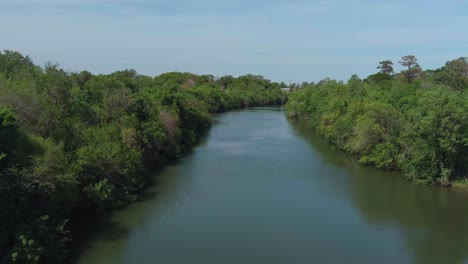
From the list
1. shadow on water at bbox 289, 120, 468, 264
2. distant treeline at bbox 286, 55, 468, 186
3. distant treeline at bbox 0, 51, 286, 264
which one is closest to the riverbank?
distant treeline at bbox 286, 55, 468, 186

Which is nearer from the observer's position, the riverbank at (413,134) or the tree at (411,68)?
the riverbank at (413,134)

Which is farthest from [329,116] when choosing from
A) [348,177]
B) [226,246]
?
[226,246]

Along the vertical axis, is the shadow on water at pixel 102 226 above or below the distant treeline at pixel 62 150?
below

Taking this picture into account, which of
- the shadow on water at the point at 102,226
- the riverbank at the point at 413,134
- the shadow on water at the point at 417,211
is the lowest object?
the shadow on water at the point at 417,211

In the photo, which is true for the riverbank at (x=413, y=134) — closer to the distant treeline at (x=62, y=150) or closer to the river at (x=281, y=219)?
the river at (x=281, y=219)

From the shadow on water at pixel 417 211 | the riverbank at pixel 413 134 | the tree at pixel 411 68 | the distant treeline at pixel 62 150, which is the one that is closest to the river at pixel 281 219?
the shadow on water at pixel 417 211

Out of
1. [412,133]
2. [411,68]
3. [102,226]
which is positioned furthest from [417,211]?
[411,68]
